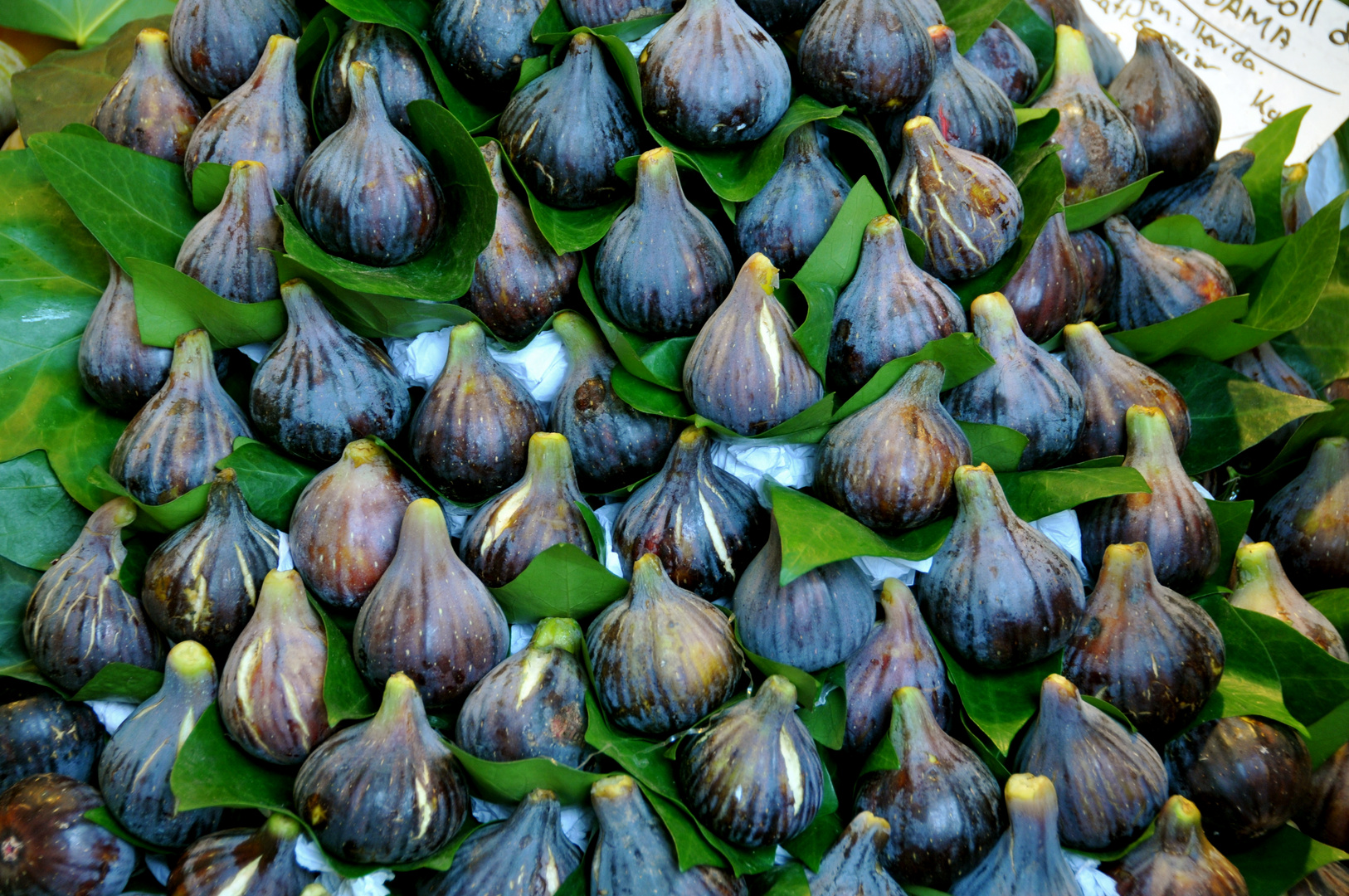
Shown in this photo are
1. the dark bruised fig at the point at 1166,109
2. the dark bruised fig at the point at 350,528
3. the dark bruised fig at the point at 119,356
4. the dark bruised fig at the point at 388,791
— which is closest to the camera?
the dark bruised fig at the point at 388,791

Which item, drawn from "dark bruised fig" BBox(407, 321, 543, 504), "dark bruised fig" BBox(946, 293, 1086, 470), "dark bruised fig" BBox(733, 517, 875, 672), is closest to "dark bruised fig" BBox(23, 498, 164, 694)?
"dark bruised fig" BBox(407, 321, 543, 504)

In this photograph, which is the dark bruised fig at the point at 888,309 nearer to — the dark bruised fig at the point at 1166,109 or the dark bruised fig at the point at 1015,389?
the dark bruised fig at the point at 1015,389

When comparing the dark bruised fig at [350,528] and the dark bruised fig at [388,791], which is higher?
the dark bruised fig at [350,528]

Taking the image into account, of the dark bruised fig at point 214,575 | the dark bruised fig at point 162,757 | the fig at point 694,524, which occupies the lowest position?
the dark bruised fig at point 162,757

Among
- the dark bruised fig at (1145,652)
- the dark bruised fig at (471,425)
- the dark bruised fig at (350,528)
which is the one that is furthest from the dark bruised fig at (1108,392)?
the dark bruised fig at (350,528)

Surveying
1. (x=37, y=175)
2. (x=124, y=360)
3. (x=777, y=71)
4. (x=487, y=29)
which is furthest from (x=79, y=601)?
Answer: (x=777, y=71)

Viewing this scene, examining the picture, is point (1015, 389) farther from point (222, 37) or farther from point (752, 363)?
point (222, 37)

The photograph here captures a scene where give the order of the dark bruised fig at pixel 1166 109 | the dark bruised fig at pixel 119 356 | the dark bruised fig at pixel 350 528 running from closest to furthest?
1. the dark bruised fig at pixel 350 528
2. the dark bruised fig at pixel 119 356
3. the dark bruised fig at pixel 1166 109

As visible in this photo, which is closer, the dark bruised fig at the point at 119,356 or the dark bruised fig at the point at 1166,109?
the dark bruised fig at the point at 119,356
